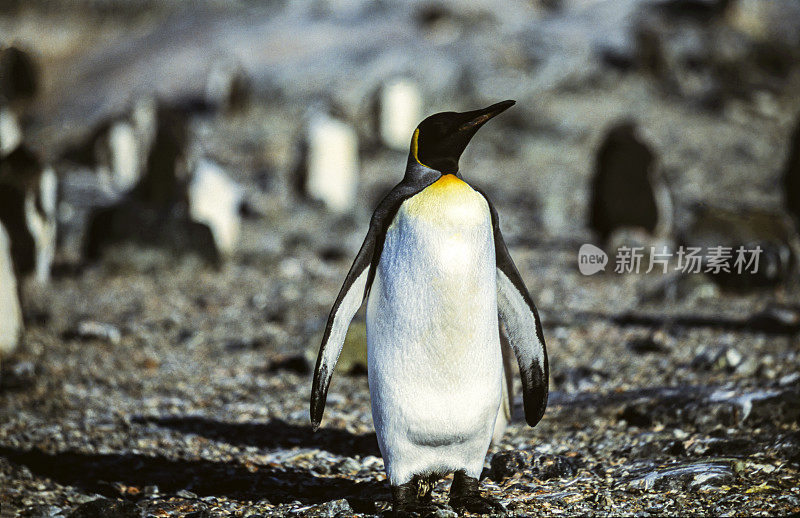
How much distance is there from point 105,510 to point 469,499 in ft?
4.55

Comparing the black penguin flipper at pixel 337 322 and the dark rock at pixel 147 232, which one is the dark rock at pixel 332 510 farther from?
the dark rock at pixel 147 232

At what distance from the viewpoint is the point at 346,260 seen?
977 centimetres

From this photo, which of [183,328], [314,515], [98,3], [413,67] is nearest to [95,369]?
[183,328]

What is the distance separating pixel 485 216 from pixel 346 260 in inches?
262

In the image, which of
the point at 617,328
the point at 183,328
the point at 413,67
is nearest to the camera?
the point at 617,328

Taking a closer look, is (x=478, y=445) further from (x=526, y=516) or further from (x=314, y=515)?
(x=314, y=515)

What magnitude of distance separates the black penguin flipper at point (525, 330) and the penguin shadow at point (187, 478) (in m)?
0.73

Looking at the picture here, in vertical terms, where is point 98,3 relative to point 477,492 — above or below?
above

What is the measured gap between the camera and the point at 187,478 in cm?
390

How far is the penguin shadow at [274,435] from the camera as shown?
4297 mm

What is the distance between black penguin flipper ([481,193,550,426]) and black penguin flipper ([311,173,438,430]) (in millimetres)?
450

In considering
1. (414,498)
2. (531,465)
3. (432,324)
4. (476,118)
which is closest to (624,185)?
(531,465)

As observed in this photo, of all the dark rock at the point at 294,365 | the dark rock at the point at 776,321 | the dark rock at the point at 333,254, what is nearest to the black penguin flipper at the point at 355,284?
the dark rock at the point at 294,365

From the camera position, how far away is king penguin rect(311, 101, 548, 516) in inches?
123
